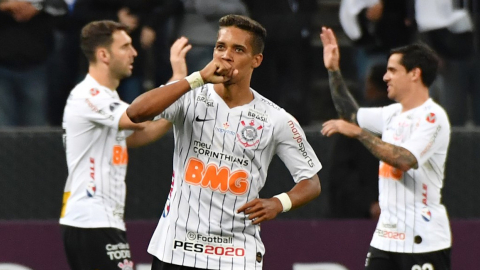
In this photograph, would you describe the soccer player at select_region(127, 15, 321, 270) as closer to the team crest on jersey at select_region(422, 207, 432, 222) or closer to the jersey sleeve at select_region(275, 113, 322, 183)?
the jersey sleeve at select_region(275, 113, 322, 183)

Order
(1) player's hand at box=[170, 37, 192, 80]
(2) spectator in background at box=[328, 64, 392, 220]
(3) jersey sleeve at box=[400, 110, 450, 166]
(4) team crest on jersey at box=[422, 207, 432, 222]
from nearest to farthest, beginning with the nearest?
(1) player's hand at box=[170, 37, 192, 80] → (3) jersey sleeve at box=[400, 110, 450, 166] → (4) team crest on jersey at box=[422, 207, 432, 222] → (2) spectator in background at box=[328, 64, 392, 220]

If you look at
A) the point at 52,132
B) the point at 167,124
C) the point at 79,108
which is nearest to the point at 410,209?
the point at 167,124

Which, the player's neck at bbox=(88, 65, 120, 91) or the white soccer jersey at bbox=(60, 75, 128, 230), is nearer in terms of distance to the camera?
the white soccer jersey at bbox=(60, 75, 128, 230)

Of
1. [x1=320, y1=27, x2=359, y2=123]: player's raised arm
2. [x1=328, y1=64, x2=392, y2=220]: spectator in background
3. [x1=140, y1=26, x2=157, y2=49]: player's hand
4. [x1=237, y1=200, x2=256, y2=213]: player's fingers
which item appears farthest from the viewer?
[x1=140, y1=26, x2=157, y2=49]: player's hand

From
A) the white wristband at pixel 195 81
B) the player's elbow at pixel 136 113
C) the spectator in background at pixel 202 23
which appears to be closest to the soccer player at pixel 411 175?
the spectator in background at pixel 202 23

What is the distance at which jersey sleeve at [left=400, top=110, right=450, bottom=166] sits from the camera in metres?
6.39

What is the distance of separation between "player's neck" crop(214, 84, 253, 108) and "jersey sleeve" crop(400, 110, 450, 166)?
174 centimetres

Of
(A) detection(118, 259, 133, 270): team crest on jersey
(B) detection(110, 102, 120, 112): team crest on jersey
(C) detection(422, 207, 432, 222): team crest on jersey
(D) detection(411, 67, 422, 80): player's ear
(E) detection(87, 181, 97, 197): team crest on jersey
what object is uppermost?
(D) detection(411, 67, 422, 80): player's ear

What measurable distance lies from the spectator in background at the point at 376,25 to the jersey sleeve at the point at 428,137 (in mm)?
2017

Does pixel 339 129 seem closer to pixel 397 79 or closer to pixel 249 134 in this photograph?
pixel 397 79

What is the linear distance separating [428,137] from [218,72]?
7.51 feet

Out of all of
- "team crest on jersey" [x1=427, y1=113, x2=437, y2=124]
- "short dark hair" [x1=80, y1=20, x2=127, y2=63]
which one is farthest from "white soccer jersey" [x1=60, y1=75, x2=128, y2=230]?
"team crest on jersey" [x1=427, y1=113, x2=437, y2=124]

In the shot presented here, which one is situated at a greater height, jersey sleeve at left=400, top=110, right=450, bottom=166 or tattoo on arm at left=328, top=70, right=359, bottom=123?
tattoo on arm at left=328, top=70, right=359, bottom=123

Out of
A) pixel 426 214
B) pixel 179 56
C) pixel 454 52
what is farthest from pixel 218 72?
pixel 454 52
